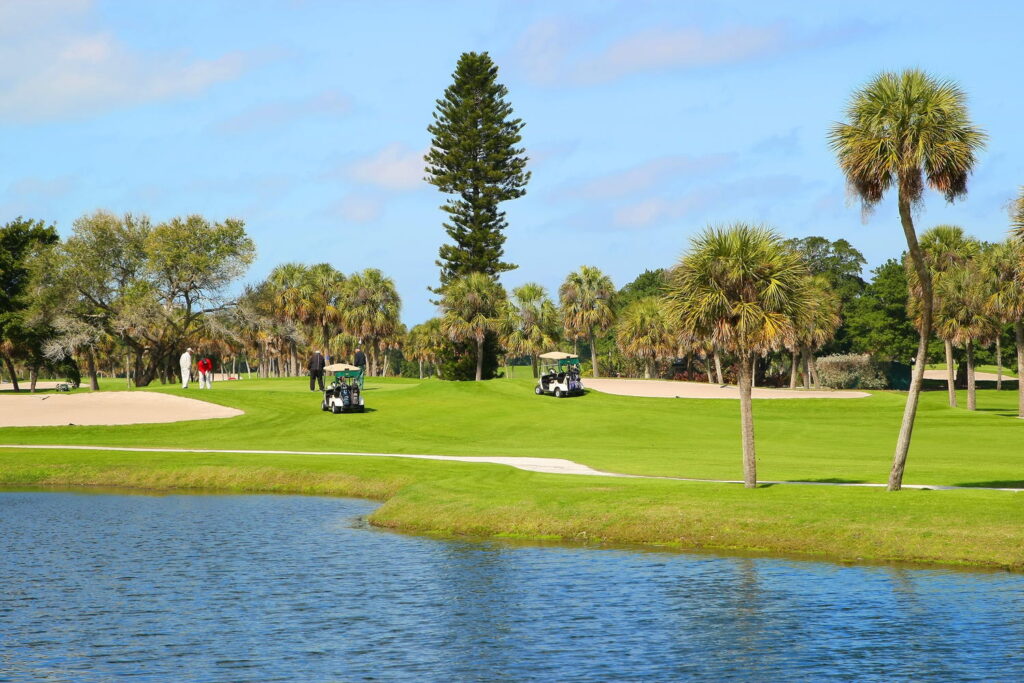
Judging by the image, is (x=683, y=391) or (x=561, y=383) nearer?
(x=561, y=383)

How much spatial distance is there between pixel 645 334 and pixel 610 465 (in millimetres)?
77398

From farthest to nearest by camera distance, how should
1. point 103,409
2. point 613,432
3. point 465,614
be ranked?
point 103,409, point 613,432, point 465,614

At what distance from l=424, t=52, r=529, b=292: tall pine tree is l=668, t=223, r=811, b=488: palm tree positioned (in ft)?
217

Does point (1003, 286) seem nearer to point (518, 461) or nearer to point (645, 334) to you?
point (518, 461)

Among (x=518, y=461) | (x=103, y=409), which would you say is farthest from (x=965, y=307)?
(x=103, y=409)

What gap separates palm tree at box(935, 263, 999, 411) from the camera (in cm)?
7025

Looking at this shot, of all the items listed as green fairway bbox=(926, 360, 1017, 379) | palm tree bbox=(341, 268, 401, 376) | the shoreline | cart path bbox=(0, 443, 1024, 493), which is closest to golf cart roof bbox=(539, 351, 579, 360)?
cart path bbox=(0, 443, 1024, 493)

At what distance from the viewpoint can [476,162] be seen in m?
96.3

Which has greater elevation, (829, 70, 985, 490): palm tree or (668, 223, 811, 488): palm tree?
(829, 70, 985, 490): palm tree

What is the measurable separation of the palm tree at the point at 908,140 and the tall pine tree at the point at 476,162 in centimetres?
6867

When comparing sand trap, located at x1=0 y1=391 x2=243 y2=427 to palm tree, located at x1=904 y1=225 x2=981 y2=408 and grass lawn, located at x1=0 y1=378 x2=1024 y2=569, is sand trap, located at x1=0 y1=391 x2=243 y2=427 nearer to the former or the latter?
grass lawn, located at x1=0 y1=378 x2=1024 y2=569

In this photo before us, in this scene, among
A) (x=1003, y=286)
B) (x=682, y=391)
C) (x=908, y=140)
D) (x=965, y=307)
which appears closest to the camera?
(x=908, y=140)

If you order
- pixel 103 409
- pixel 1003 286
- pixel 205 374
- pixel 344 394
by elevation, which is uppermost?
pixel 1003 286

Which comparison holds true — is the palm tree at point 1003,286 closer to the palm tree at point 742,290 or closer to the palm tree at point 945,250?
the palm tree at point 945,250
